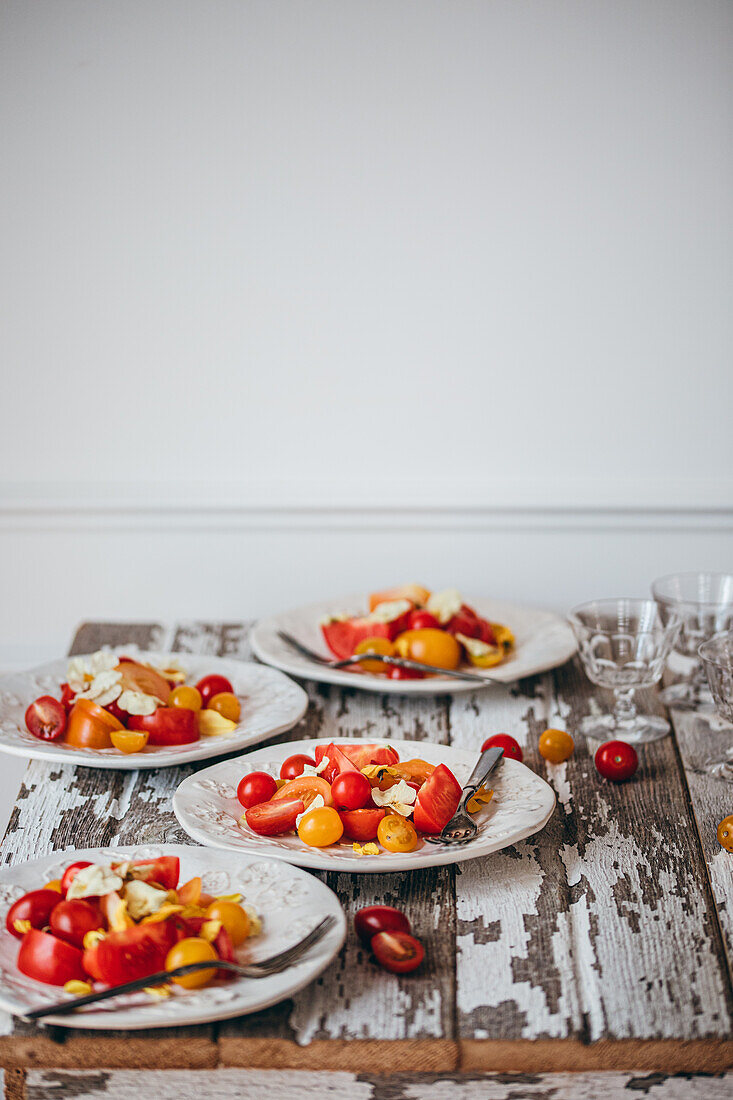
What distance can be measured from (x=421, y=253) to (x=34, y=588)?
1039 millimetres

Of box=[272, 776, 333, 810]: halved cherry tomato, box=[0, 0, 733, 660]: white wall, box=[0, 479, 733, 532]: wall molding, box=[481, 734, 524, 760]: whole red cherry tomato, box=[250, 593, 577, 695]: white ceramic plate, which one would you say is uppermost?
box=[0, 0, 733, 660]: white wall

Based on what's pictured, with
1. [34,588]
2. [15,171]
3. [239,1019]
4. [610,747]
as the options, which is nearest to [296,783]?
[239,1019]

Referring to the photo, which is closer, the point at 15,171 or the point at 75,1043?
the point at 75,1043

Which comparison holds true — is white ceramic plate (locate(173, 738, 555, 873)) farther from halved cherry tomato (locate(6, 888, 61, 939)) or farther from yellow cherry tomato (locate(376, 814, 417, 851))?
halved cherry tomato (locate(6, 888, 61, 939))

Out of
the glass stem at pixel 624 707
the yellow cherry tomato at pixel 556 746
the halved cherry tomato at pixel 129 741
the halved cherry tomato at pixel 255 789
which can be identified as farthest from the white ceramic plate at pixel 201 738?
the glass stem at pixel 624 707

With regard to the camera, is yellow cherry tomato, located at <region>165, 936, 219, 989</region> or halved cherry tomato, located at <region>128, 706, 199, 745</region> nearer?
yellow cherry tomato, located at <region>165, 936, 219, 989</region>

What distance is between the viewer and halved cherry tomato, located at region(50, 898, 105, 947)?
33.7 inches

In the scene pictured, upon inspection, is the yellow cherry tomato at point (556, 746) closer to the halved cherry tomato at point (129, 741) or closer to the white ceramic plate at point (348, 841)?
the white ceramic plate at point (348, 841)

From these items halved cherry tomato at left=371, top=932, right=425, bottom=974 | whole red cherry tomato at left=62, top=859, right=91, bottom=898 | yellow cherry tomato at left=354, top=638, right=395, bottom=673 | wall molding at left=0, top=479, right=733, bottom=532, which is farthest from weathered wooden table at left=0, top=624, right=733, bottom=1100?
wall molding at left=0, top=479, right=733, bottom=532

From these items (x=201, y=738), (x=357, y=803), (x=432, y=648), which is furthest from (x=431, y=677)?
(x=357, y=803)

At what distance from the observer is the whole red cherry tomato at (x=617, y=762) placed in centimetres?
127

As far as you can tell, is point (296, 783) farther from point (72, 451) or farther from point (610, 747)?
point (72, 451)

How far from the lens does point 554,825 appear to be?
117 cm

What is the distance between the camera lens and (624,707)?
1.44 meters
